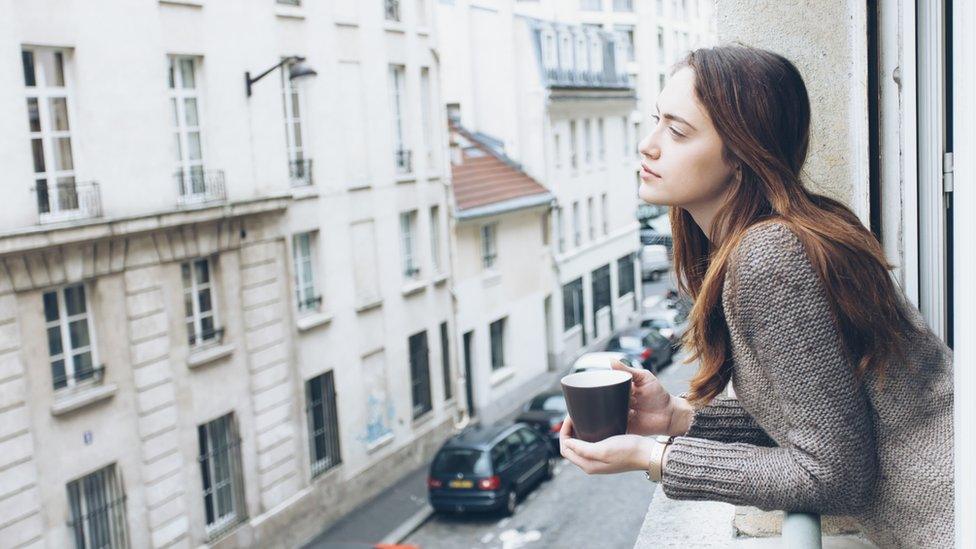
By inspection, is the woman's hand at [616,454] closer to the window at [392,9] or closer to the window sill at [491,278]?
the window at [392,9]

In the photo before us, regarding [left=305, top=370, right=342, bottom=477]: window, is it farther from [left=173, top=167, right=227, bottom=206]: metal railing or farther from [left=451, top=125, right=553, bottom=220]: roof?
[left=451, top=125, right=553, bottom=220]: roof

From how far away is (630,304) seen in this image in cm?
3672

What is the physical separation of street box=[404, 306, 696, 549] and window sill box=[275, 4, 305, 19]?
351 inches

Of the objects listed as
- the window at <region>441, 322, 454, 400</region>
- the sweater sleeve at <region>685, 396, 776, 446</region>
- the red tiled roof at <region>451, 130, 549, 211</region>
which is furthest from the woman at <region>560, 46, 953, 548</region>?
the red tiled roof at <region>451, 130, 549, 211</region>

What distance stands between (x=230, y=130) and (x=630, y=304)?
843 inches

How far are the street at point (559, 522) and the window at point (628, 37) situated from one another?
2142cm

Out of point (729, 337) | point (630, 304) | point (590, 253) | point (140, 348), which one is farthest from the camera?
point (630, 304)

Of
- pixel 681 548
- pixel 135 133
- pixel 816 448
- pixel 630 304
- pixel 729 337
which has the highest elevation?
pixel 135 133

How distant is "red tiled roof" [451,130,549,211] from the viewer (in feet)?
86.6

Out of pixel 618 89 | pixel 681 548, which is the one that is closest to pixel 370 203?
pixel 618 89

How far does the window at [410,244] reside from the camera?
906 inches

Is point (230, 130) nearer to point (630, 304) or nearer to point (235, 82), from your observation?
point (235, 82)

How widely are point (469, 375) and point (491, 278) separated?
2449 mm

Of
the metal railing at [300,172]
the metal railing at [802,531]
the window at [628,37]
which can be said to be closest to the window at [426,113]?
the metal railing at [300,172]
